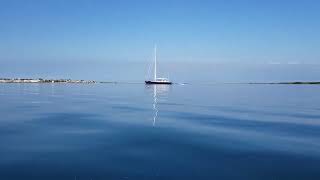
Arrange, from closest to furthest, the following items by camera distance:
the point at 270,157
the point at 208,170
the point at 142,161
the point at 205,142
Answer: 1. the point at 208,170
2. the point at 142,161
3. the point at 270,157
4. the point at 205,142

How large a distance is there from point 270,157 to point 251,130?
39.2 ft

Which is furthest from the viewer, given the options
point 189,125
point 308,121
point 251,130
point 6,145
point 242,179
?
point 308,121

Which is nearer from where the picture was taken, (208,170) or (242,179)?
(242,179)

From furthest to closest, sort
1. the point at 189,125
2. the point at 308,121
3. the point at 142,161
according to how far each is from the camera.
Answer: the point at 308,121, the point at 189,125, the point at 142,161

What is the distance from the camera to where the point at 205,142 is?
90.0ft

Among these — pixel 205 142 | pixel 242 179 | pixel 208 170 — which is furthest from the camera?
pixel 205 142

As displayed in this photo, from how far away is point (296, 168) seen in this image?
1981 cm

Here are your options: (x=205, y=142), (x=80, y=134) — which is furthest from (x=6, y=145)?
(x=205, y=142)

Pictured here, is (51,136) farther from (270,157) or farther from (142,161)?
(270,157)

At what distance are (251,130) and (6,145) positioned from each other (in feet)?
65.7

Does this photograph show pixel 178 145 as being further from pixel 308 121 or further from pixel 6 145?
pixel 308 121

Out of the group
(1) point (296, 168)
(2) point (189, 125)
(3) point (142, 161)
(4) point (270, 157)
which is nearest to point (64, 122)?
(2) point (189, 125)

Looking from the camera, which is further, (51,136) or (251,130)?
(251,130)

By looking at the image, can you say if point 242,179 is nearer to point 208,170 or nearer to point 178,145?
point 208,170
